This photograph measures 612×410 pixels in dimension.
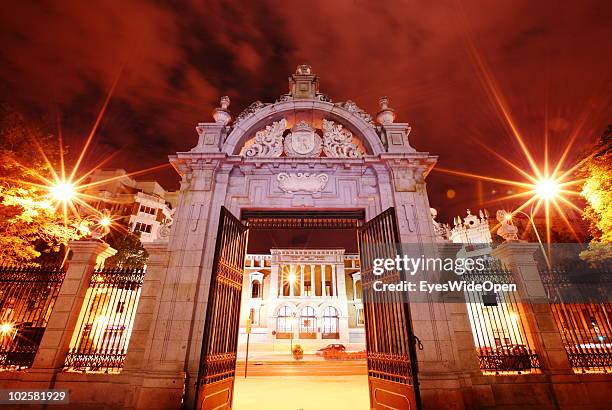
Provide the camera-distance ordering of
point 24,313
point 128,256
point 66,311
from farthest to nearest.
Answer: point 128,256, point 24,313, point 66,311

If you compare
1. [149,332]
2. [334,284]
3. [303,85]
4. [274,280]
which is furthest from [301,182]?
[334,284]

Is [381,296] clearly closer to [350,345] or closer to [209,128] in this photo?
[209,128]

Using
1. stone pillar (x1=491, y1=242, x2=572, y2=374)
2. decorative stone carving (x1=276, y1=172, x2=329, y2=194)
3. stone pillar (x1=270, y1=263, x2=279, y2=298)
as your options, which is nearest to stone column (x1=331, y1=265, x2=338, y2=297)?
stone pillar (x1=270, y1=263, x2=279, y2=298)

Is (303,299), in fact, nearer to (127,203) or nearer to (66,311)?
(127,203)

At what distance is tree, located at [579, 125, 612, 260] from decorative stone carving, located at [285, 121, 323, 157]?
1209cm

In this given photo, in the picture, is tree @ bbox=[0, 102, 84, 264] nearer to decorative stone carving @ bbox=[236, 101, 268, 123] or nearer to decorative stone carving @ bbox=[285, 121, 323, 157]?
decorative stone carving @ bbox=[236, 101, 268, 123]

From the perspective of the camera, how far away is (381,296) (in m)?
7.15

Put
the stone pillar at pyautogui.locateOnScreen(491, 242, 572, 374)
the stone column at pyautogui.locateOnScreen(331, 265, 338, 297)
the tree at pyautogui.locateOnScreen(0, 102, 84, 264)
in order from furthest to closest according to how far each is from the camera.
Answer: the stone column at pyautogui.locateOnScreen(331, 265, 338, 297) < the tree at pyautogui.locateOnScreen(0, 102, 84, 264) < the stone pillar at pyautogui.locateOnScreen(491, 242, 572, 374)

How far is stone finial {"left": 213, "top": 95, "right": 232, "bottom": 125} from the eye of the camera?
997cm

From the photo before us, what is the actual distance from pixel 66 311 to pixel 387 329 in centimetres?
842

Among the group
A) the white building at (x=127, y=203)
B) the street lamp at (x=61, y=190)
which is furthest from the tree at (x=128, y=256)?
the street lamp at (x=61, y=190)

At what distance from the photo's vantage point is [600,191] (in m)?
12.0

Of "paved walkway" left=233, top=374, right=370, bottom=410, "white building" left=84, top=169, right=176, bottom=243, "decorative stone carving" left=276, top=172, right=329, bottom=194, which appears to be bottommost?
"paved walkway" left=233, top=374, right=370, bottom=410

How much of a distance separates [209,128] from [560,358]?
11.7 metres
